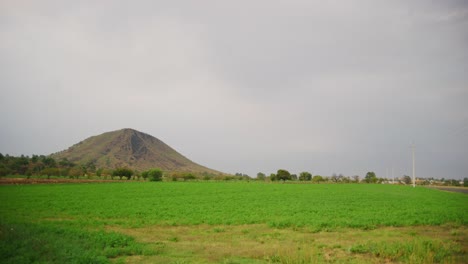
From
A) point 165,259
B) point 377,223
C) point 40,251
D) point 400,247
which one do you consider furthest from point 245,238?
point 377,223

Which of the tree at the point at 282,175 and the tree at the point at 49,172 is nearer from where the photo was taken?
the tree at the point at 49,172

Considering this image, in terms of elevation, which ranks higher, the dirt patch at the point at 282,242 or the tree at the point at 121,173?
the dirt patch at the point at 282,242

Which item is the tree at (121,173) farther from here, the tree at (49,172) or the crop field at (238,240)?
the crop field at (238,240)

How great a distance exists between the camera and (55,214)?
2623 cm

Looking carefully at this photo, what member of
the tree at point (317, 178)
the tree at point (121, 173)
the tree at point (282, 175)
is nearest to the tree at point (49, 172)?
the tree at point (121, 173)

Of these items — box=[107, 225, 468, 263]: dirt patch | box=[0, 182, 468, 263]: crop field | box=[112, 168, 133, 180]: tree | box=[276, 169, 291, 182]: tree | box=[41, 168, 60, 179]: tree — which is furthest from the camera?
box=[276, 169, 291, 182]: tree

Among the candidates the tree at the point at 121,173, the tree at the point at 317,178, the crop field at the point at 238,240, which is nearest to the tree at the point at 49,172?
the tree at the point at 121,173

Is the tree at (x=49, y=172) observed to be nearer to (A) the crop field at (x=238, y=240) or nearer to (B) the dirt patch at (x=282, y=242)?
(A) the crop field at (x=238, y=240)

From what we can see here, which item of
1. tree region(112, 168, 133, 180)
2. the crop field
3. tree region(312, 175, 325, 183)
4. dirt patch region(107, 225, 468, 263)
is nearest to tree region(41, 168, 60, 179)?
tree region(112, 168, 133, 180)

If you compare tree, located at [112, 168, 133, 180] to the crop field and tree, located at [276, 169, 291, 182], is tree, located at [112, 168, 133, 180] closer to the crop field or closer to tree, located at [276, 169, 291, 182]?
tree, located at [276, 169, 291, 182]

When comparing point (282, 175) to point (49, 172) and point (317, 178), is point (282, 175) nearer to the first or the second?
point (317, 178)

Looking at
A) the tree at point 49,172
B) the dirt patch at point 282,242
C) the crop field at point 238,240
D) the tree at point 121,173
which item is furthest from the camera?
the tree at point 121,173

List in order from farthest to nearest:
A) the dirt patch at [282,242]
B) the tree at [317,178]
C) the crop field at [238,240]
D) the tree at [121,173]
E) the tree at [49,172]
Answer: the tree at [317,178] < the tree at [121,173] < the tree at [49,172] < the dirt patch at [282,242] < the crop field at [238,240]

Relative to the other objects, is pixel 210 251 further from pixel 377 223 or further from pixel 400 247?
pixel 377 223
